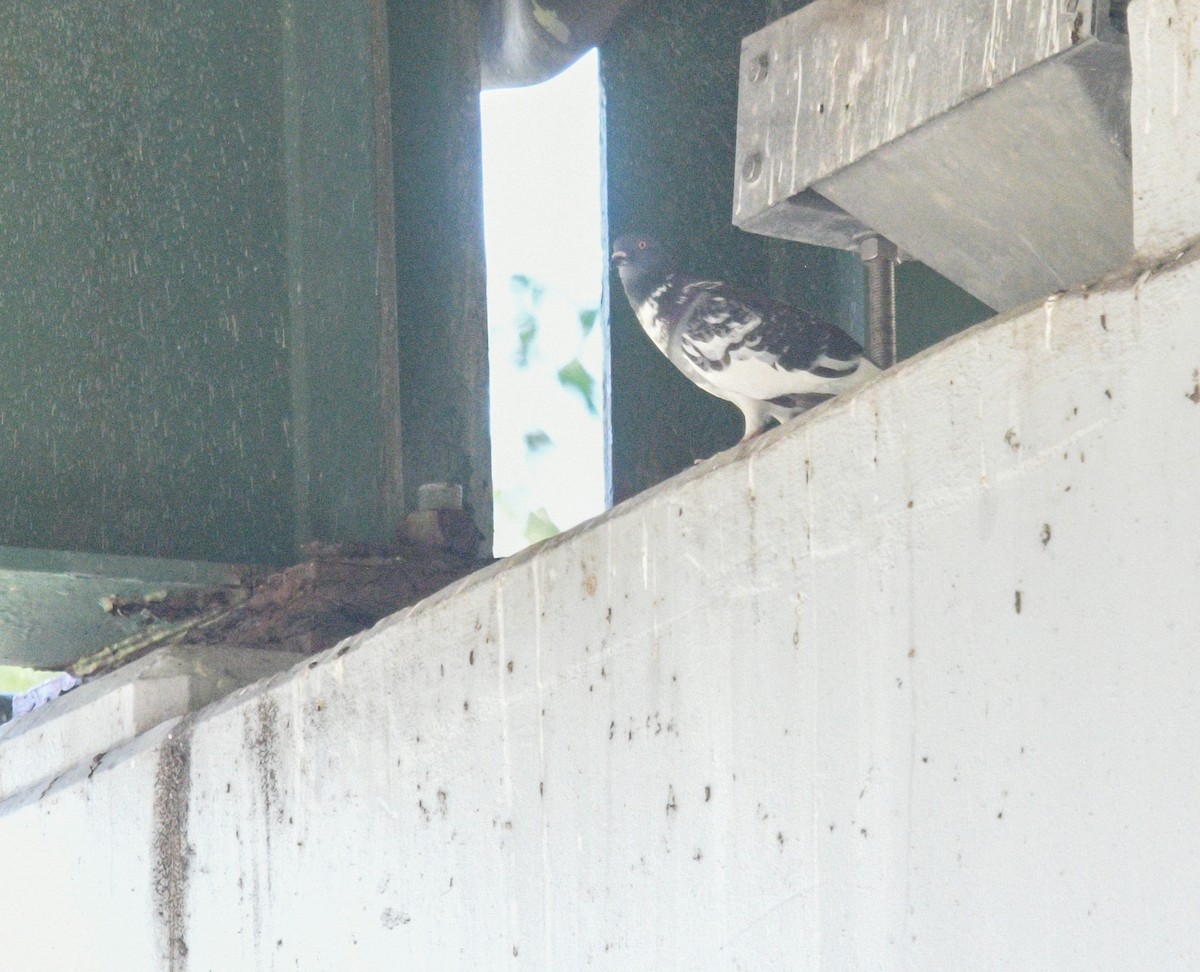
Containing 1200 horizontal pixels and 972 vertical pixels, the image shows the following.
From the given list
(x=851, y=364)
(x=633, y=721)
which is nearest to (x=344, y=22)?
(x=851, y=364)

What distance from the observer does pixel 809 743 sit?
2.89m

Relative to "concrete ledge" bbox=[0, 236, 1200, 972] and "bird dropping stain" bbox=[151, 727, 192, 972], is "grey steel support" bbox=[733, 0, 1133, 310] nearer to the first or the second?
"concrete ledge" bbox=[0, 236, 1200, 972]

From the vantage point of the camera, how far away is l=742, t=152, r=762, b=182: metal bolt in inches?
A: 151

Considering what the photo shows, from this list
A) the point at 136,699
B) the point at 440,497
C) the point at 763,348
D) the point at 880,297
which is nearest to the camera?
the point at 880,297

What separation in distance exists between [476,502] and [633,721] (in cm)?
288

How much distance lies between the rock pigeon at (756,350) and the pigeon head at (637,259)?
28cm

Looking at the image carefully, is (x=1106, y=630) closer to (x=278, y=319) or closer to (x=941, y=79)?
(x=941, y=79)

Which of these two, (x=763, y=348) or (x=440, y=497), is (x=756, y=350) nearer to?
(x=763, y=348)

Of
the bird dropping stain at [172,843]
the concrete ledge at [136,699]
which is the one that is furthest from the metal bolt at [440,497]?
the bird dropping stain at [172,843]

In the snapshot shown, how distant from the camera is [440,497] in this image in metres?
5.96

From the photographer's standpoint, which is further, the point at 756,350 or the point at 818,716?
the point at 756,350

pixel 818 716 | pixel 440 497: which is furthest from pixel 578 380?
pixel 818 716

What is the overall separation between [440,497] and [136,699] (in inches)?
56.6

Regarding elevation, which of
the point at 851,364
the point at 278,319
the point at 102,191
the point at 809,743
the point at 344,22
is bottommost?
the point at 809,743
